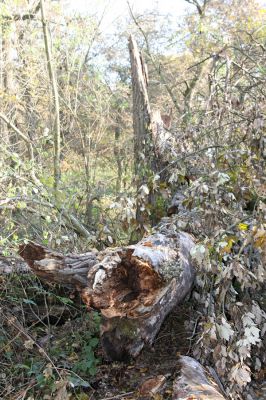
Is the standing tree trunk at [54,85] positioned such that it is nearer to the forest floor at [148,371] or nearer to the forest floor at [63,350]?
the forest floor at [63,350]

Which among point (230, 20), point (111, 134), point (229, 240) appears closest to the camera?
point (229, 240)

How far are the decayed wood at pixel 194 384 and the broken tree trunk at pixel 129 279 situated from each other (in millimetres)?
371

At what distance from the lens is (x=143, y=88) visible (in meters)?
4.32

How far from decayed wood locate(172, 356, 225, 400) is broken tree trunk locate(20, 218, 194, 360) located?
1.22 ft

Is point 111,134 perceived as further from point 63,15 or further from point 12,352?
point 12,352

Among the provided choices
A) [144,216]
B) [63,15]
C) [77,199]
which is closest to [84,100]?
[63,15]

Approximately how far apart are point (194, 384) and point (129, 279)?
2.21ft

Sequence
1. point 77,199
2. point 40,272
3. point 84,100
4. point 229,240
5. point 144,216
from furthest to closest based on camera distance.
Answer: point 84,100, point 77,199, point 144,216, point 40,272, point 229,240

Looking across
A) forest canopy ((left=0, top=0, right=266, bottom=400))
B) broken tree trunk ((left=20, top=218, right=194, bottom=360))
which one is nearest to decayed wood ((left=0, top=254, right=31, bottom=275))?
forest canopy ((left=0, top=0, right=266, bottom=400))

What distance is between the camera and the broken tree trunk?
2330 mm

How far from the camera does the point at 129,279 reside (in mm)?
2402

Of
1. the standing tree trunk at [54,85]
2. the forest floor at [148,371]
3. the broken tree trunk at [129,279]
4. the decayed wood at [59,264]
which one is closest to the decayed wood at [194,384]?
the forest floor at [148,371]

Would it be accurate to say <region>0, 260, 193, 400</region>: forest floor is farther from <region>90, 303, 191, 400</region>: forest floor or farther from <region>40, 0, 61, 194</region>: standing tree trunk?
<region>40, 0, 61, 194</region>: standing tree trunk

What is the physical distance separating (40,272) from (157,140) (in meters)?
1.90
